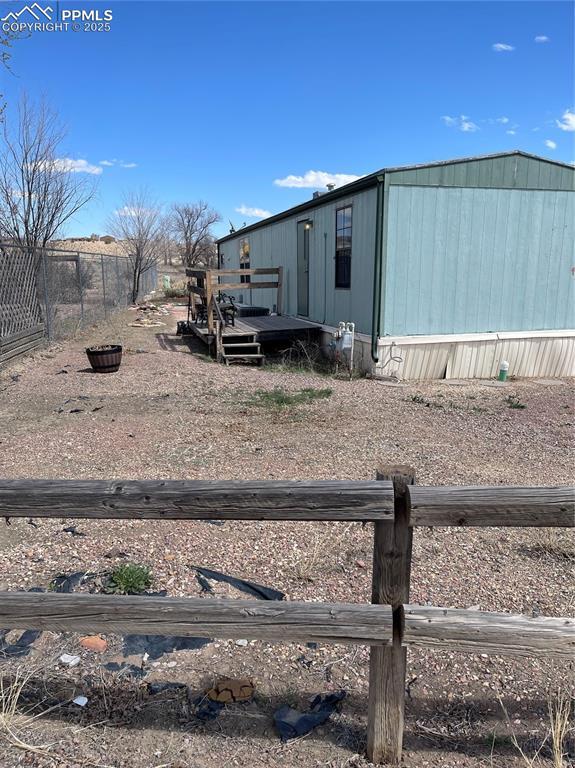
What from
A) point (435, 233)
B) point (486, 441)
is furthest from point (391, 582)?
point (435, 233)

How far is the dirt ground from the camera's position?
1.98 metres

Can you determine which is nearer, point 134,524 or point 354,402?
point 134,524

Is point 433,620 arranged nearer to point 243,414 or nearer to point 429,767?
point 429,767

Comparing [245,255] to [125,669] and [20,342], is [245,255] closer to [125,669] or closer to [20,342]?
[20,342]

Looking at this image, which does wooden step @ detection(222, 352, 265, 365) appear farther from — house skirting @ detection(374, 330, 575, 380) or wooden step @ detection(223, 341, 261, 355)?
house skirting @ detection(374, 330, 575, 380)

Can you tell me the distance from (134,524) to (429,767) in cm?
246

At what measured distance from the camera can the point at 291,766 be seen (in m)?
1.87

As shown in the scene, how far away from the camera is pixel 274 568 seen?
124 inches

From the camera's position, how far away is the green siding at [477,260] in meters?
8.36

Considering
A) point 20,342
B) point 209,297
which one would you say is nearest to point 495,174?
point 209,297

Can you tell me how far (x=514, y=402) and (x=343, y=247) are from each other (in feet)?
13.7

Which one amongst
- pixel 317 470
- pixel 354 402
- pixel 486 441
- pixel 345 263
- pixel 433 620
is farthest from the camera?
pixel 345 263

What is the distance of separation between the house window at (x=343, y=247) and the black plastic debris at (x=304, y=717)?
809 centimetres

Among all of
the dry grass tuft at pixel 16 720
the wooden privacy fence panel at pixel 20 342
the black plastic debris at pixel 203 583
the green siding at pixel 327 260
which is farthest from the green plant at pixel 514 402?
the wooden privacy fence panel at pixel 20 342
